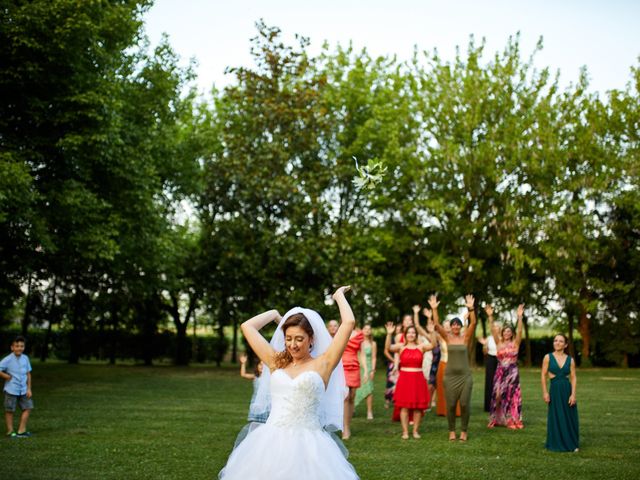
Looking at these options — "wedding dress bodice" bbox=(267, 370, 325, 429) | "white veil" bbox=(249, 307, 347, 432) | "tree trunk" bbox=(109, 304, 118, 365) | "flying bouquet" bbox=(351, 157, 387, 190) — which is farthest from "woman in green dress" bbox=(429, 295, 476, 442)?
"tree trunk" bbox=(109, 304, 118, 365)

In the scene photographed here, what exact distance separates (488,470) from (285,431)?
583cm

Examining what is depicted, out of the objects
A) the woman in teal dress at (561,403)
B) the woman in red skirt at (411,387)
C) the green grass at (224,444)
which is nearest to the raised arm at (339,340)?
the green grass at (224,444)

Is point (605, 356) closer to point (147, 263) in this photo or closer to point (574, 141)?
point (574, 141)

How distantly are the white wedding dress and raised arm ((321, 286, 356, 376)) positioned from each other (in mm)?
129

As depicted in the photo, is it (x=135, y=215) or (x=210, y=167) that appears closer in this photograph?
(x=135, y=215)

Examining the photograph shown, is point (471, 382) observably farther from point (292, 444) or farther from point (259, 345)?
point (292, 444)

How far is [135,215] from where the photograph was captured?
30.8 metres

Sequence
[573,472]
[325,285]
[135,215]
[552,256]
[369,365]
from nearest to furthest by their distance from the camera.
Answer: [573,472] → [369,365] → [135,215] → [325,285] → [552,256]

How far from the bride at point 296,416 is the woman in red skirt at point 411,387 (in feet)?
27.5

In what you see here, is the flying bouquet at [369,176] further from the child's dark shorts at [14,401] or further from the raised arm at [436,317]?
the child's dark shorts at [14,401]

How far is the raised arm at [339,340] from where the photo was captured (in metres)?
6.19

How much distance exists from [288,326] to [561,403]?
8657 mm

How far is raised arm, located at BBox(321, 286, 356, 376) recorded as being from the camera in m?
6.19

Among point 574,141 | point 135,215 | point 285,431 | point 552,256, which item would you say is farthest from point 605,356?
point 285,431
